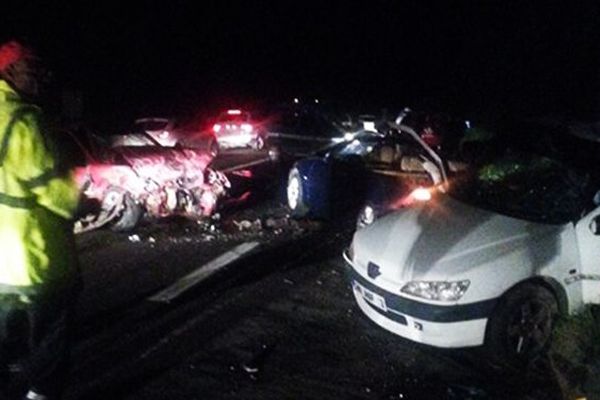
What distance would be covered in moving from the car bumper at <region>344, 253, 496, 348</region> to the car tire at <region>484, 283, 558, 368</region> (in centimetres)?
10

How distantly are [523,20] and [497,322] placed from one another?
1151 inches

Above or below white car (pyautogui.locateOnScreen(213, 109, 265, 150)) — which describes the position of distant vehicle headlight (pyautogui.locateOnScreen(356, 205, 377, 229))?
above

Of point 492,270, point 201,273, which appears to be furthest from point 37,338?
point 201,273

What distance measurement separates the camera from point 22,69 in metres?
4.37

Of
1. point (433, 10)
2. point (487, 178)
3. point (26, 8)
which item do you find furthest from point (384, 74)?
point (487, 178)

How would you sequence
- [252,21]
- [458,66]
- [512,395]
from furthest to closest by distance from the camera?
1. [252,21]
2. [458,66]
3. [512,395]

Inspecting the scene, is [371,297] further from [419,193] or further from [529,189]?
[419,193]

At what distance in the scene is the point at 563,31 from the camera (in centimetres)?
2983

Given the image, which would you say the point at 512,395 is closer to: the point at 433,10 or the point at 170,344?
the point at 170,344

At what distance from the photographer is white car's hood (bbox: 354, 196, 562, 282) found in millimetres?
6633

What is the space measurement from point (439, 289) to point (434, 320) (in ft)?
0.78

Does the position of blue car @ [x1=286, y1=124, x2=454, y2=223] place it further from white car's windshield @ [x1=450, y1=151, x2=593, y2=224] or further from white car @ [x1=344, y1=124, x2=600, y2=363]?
white car @ [x1=344, y1=124, x2=600, y2=363]

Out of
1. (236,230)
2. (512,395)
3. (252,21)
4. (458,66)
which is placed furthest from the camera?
(252,21)

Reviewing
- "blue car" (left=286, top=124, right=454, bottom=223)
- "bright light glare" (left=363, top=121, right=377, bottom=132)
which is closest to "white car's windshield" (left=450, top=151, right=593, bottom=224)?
"blue car" (left=286, top=124, right=454, bottom=223)
